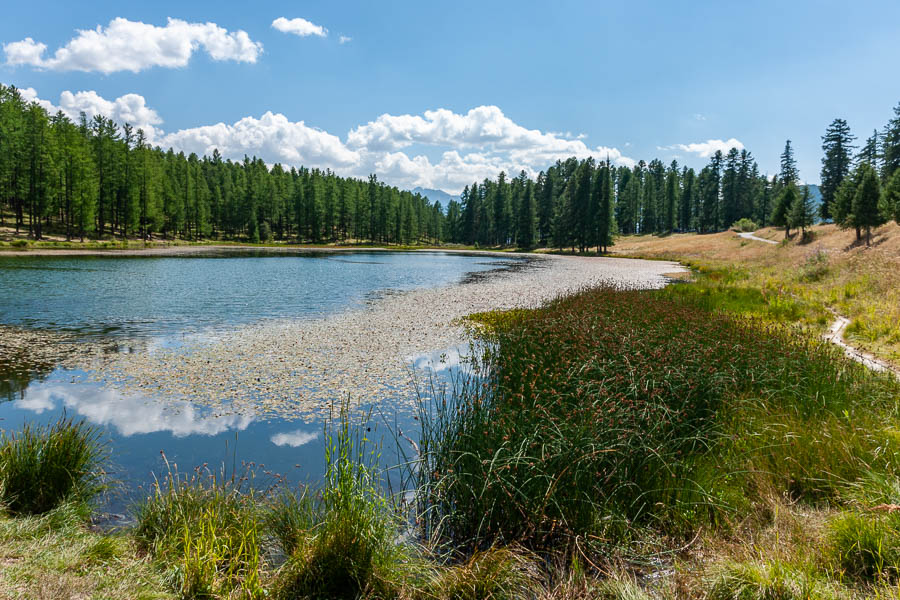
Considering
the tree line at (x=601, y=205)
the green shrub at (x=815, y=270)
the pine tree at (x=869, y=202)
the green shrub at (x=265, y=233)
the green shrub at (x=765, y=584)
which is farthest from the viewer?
the green shrub at (x=265, y=233)

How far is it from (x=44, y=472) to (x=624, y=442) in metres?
5.91

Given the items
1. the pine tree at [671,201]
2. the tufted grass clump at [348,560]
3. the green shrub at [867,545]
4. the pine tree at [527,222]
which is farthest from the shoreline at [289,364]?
the pine tree at [671,201]

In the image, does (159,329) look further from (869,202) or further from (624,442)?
(869,202)

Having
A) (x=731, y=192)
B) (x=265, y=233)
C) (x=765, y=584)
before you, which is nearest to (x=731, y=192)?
(x=731, y=192)

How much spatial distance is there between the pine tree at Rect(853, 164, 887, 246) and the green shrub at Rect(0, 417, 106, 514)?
53.9 meters

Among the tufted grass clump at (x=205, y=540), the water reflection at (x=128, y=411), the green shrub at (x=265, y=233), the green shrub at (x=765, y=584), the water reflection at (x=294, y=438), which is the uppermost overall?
the green shrub at (x=265, y=233)

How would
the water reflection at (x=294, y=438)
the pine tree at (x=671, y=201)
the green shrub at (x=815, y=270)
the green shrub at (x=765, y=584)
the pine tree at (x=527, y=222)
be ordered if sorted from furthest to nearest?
the pine tree at (x=671, y=201)
the pine tree at (x=527, y=222)
the green shrub at (x=815, y=270)
the water reflection at (x=294, y=438)
the green shrub at (x=765, y=584)

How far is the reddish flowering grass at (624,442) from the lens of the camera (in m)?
4.46

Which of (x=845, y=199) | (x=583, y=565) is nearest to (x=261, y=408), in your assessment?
(x=583, y=565)

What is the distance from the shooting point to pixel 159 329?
1435 cm

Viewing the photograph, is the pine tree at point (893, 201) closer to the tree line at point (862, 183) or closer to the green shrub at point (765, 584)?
→ the tree line at point (862, 183)

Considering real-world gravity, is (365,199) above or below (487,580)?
above

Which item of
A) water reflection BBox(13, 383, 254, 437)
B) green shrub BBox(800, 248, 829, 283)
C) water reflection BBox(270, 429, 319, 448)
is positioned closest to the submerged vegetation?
water reflection BBox(270, 429, 319, 448)

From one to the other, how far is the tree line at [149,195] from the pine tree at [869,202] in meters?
81.9
